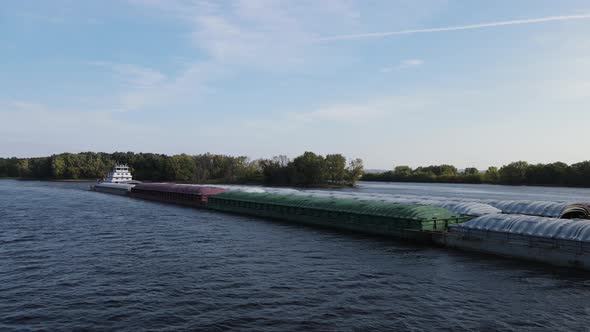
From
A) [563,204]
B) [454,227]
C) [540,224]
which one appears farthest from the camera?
[563,204]

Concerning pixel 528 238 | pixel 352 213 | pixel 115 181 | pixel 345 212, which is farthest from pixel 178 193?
pixel 528 238

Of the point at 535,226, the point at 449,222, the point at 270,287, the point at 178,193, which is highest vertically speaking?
the point at 535,226

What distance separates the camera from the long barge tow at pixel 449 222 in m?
39.0

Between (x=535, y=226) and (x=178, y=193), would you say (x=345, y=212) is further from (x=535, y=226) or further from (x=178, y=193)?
(x=178, y=193)

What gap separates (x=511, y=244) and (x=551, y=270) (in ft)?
15.8

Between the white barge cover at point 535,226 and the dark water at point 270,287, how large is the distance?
319cm

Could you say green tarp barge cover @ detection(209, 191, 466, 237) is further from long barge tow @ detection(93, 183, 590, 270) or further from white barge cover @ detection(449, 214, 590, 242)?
white barge cover @ detection(449, 214, 590, 242)

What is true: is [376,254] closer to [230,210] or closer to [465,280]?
[465,280]

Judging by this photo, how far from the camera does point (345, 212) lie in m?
63.5

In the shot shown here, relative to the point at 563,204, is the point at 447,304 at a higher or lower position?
lower

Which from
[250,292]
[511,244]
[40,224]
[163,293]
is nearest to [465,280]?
[511,244]

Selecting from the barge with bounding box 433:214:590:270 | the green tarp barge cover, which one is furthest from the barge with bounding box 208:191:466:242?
the barge with bounding box 433:214:590:270

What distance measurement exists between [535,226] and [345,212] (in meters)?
27.0

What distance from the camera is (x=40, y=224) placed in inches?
2501
